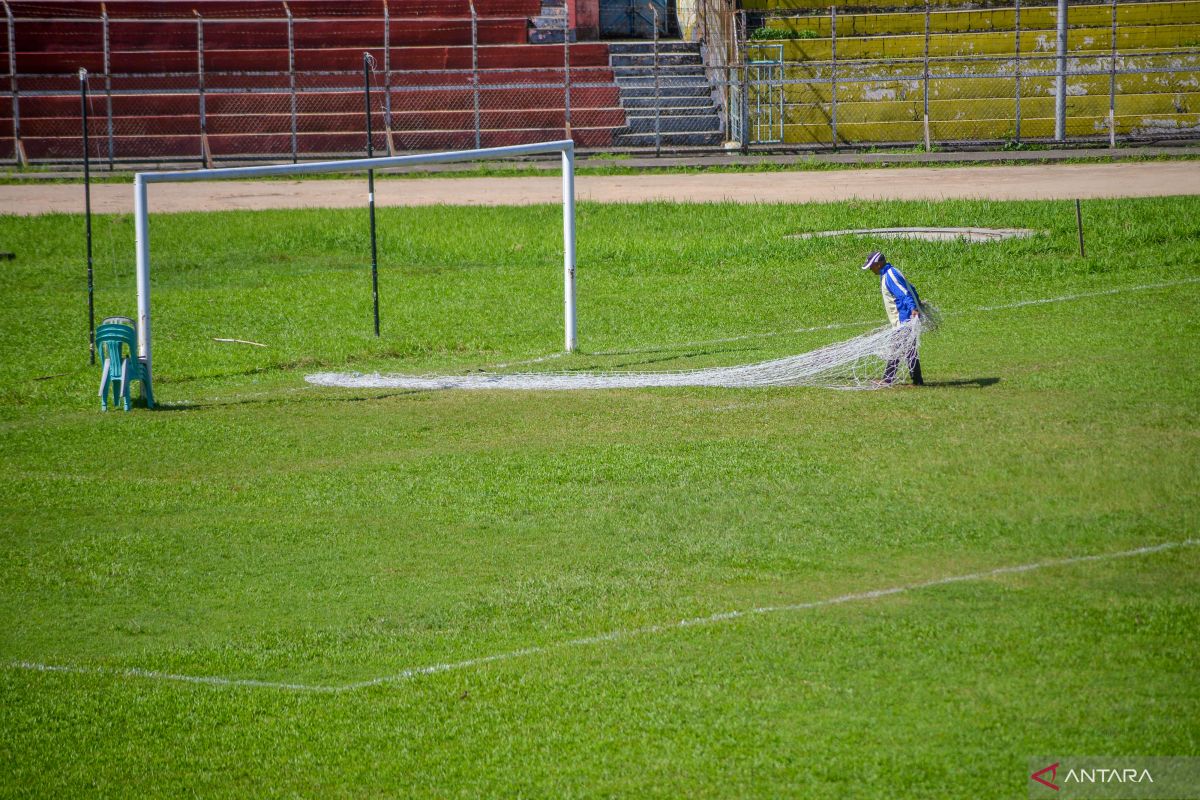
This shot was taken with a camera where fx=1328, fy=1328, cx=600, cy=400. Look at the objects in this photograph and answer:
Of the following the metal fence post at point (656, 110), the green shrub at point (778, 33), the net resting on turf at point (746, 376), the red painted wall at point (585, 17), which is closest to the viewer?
the net resting on turf at point (746, 376)

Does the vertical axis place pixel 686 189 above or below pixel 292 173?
above

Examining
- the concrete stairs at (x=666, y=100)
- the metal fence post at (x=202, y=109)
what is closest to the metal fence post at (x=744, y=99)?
the concrete stairs at (x=666, y=100)

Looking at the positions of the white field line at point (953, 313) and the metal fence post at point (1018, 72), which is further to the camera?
the metal fence post at point (1018, 72)

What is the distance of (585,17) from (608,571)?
38.0 m

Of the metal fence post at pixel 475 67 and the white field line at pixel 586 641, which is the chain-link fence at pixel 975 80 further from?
the white field line at pixel 586 641

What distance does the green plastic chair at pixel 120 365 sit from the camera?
1456 cm

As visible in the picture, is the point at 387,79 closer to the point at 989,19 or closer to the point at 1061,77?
the point at 989,19

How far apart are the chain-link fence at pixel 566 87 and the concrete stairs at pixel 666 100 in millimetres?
70

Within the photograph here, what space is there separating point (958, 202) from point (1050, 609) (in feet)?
62.3

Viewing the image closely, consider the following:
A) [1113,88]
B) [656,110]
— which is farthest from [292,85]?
[1113,88]

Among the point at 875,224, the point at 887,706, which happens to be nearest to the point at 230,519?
the point at 887,706

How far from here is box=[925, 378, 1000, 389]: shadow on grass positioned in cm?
1359

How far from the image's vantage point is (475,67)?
36906 mm

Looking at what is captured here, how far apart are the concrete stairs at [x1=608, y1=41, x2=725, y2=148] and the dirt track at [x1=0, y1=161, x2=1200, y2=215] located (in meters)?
5.39
